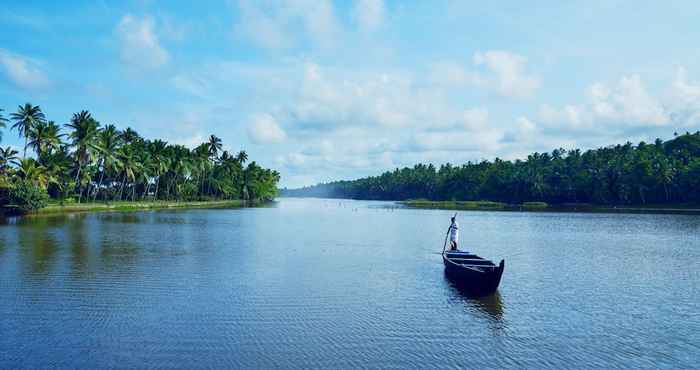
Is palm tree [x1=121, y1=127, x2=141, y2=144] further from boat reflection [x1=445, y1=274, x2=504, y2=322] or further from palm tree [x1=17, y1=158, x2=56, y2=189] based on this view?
boat reflection [x1=445, y1=274, x2=504, y2=322]

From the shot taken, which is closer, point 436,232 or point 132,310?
point 132,310

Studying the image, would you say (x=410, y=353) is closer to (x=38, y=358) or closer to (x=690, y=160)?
(x=38, y=358)

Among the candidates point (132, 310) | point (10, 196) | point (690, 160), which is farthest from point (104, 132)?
point (690, 160)

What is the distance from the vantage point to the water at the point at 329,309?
10672 millimetres

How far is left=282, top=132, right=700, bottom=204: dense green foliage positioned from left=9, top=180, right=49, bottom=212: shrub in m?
94.5

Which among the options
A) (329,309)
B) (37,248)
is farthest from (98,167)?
(329,309)

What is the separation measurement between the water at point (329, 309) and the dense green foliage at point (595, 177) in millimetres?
72148

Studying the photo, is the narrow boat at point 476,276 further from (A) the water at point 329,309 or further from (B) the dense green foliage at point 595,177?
(B) the dense green foliage at point 595,177

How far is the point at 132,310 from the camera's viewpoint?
13.9 metres

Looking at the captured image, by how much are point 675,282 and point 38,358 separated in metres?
22.8

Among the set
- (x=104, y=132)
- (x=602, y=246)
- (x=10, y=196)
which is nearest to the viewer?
(x=602, y=246)

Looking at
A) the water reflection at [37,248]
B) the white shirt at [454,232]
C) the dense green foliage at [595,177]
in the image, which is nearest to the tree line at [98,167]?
the water reflection at [37,248]

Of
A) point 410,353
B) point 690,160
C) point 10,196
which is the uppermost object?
point 690,160

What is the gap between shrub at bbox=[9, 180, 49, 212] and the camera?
161 ft
